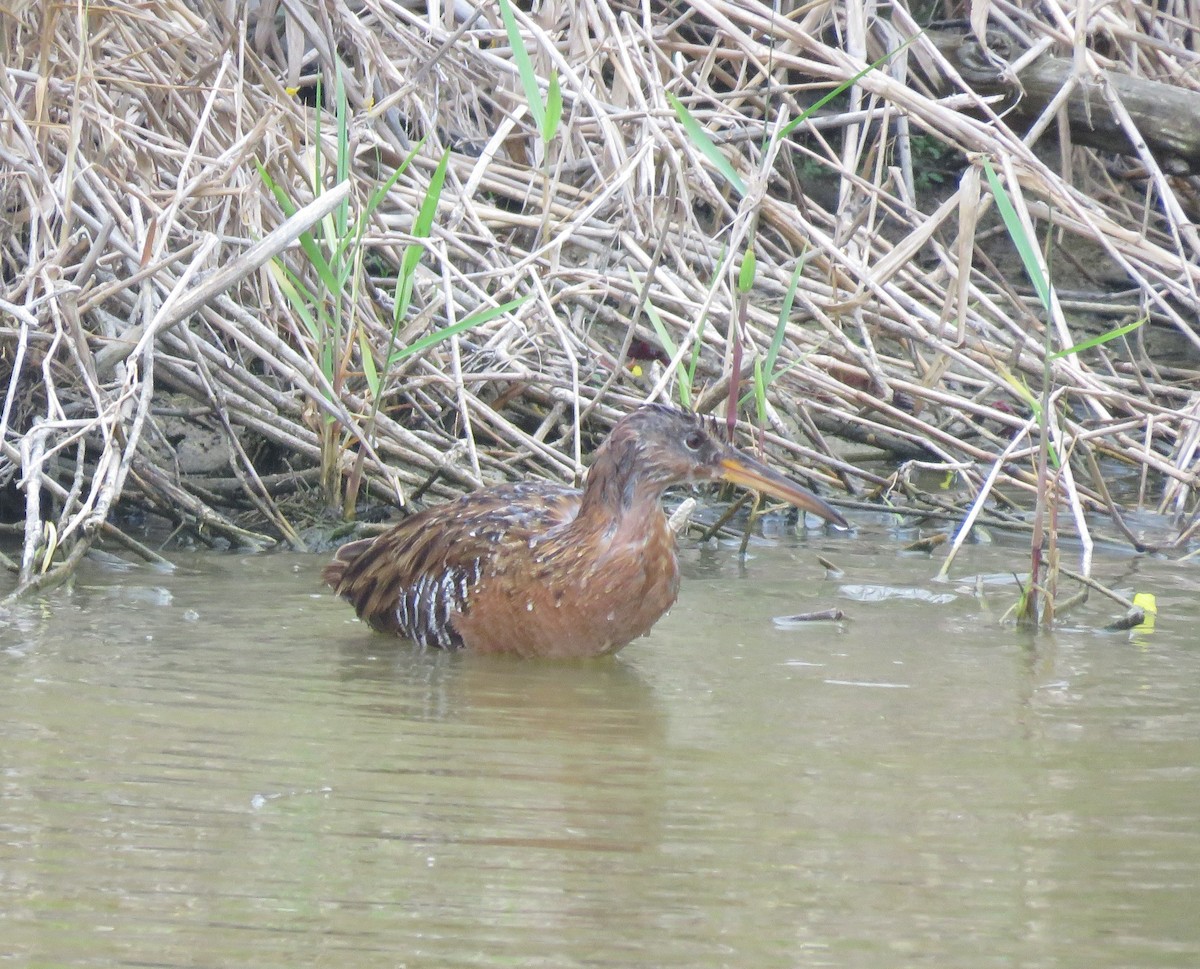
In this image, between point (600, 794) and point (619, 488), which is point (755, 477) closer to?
point (619, 488)

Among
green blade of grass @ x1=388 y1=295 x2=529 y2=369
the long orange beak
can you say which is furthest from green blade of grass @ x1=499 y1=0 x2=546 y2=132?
the long orange beak

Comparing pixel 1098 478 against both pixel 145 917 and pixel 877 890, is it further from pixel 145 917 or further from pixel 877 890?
pixel 145 917

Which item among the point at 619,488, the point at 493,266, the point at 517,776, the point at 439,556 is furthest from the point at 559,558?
the point at 493,266

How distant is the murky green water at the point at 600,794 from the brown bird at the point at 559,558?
0.11 m

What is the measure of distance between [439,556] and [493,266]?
1.76 metres

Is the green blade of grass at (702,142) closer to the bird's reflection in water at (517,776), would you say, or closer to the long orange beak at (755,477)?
the long orange beak at (755,477)

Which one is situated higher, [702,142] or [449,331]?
[702,142]

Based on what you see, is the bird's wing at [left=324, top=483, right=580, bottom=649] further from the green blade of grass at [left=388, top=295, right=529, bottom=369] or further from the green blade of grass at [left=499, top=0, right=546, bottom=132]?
the green blade of grass at [left=499, top=0, right=546, bottom=132]

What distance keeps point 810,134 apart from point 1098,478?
116 inches

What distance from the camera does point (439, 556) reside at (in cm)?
470

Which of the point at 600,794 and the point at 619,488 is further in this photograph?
the point at 619,488

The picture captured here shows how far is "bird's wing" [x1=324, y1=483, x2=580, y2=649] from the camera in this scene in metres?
4.63

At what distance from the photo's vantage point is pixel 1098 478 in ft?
19.2

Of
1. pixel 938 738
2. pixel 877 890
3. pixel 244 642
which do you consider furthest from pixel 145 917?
pixel 244 642
